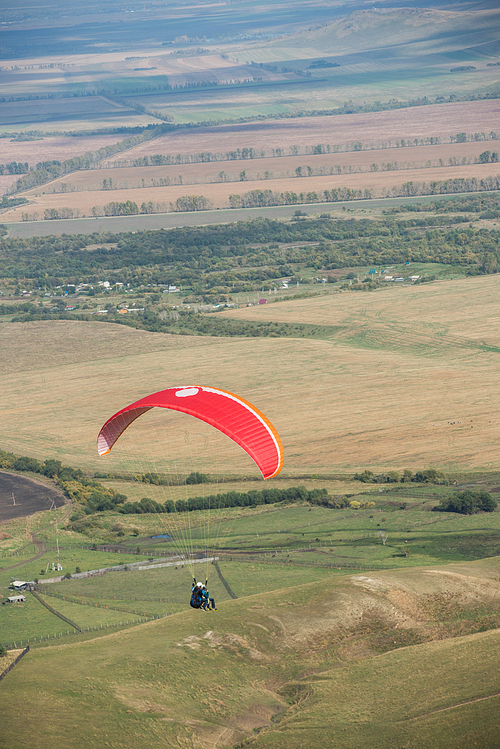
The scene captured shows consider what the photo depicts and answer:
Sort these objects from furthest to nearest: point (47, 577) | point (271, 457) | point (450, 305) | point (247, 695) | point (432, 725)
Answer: point (450, 305)
point (47, 577)
point (247, 695)
point (432, 725)
point (271, 457)

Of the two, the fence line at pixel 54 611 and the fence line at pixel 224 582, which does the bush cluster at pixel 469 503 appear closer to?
the fence line at pixel 224 582

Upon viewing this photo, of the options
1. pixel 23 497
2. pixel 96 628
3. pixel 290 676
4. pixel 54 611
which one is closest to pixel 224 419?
pixel 290 676

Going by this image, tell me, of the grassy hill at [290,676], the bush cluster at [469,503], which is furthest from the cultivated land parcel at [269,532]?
the bush cluster at [469,503]

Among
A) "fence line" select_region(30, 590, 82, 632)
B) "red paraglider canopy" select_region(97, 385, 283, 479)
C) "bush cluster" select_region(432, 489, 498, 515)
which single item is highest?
"red paraglider canopy" select_region(97, 385, 283, 479)

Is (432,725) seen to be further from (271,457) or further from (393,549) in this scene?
(393,549)

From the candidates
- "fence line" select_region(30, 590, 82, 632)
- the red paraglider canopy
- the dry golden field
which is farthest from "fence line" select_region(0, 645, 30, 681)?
the dry golden field

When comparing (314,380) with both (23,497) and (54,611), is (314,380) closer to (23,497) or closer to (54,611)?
(23,497)

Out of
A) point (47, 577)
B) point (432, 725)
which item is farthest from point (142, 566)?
point (432, 725)

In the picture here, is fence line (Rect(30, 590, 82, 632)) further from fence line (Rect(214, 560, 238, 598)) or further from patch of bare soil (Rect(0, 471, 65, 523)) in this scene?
patch of bare soil (Rect(0, 471, 65, 523))
